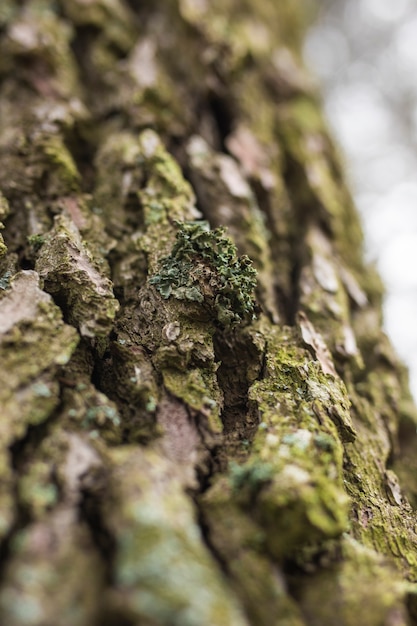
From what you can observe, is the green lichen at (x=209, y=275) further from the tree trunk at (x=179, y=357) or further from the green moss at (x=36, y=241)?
the green moss at (x=36, y=241)

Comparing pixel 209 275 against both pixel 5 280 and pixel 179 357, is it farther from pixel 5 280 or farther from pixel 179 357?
pixel 5 280

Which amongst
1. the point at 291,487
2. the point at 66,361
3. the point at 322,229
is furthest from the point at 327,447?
the point at 322,229

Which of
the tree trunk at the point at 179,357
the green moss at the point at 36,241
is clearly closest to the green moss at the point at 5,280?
the tree trunk at the point at 179,357

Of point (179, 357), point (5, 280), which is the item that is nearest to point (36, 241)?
point (5, 280)

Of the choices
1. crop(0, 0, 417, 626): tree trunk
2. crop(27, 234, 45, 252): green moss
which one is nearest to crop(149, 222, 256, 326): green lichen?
crop(0, 0, 417, 626): tree trunk

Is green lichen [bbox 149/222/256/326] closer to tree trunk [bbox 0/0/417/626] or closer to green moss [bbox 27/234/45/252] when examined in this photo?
tree trunk [bbox 0/0/417/626]
